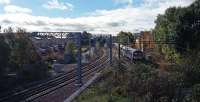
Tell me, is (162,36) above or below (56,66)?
above

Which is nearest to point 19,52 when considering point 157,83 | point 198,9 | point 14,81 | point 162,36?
point 14,81

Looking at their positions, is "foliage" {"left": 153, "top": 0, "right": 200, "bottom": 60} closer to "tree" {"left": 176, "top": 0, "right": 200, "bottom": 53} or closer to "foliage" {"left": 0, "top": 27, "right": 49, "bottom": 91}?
"tree" {"left": 176, "top": 0, "right": 200, "bottom": 53}

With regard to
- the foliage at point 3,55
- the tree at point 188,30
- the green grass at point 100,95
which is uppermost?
the tree at point 188,30

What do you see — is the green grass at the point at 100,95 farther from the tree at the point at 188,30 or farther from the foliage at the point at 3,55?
the tree at the point at 188,30

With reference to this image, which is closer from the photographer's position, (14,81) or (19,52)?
(14,81)

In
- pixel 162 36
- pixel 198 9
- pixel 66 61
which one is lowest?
pixel 66 61

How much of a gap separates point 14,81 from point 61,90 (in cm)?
937

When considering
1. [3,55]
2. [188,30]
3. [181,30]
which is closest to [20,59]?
[3,55]

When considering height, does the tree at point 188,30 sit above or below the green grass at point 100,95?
above

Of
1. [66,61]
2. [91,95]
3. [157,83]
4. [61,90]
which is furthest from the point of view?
[66,61]

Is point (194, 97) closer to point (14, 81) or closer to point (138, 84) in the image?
point (138, 84)

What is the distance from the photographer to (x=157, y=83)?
59.0 ft

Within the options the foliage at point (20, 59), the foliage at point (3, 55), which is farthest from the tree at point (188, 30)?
the foliage at point (3, 55)

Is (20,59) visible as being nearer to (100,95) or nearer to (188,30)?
(188,30)
